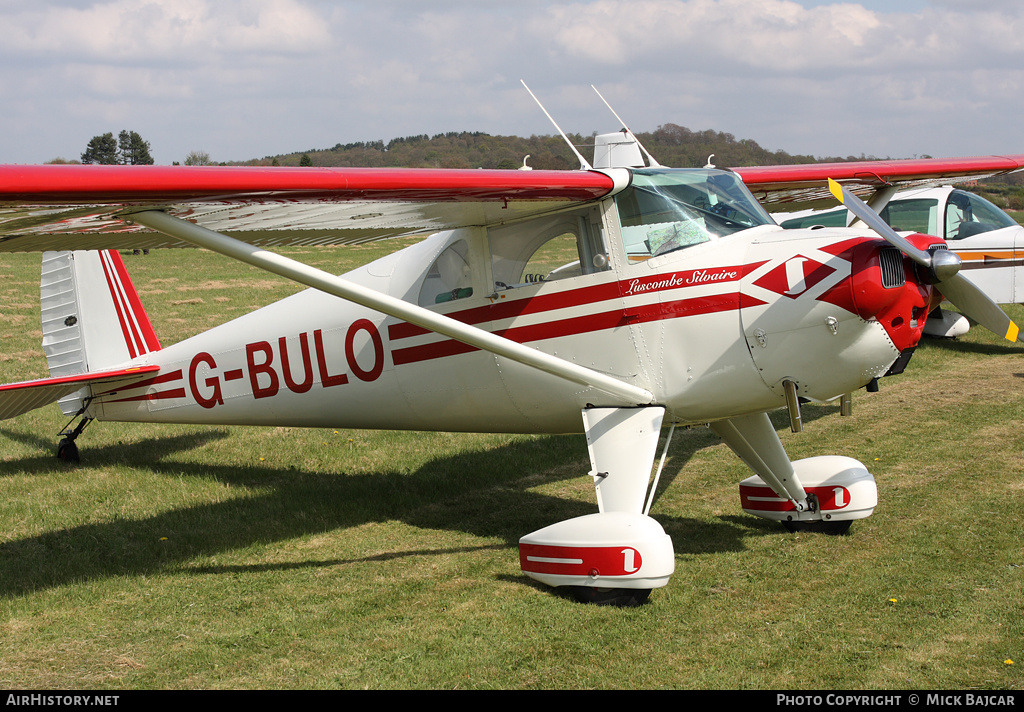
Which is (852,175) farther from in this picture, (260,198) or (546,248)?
(260,198)

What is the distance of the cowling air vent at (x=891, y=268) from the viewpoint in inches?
192

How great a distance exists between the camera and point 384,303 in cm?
525

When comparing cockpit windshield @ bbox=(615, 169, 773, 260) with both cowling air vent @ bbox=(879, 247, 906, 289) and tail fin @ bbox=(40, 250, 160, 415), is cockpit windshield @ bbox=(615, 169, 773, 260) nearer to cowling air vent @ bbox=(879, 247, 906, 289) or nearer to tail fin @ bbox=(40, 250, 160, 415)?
cowling air vent @ bbox=(879, 247, 906, 289)

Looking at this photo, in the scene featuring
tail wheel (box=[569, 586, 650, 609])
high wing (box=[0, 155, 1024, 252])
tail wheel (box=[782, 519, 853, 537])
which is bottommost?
tail wheel (box=[782, 519, 853, 537])

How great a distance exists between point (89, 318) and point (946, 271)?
7.40m

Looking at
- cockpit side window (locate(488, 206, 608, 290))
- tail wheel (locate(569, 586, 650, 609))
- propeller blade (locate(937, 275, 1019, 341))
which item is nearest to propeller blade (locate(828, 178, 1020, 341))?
propeller blade (locate(937, 275, 1019, 341))

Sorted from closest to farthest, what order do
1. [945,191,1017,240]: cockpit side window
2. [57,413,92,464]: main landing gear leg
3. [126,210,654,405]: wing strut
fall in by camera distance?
[126,210,654,405]: wing strut → [57,413,92,464]: main landing gear leg → [945,191,1017,240]: cockpit side window

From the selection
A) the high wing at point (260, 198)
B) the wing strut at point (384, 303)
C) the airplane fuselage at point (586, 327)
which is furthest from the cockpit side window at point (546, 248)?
the wing strut at point (384, 303)

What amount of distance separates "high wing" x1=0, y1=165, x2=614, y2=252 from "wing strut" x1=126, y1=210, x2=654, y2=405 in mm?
154

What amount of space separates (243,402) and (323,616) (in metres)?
2.82

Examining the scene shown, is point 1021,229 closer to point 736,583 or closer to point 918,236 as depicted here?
point 918,236

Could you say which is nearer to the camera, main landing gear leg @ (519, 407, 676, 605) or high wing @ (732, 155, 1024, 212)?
main landing gear leg @ (519, 407, 676, 605)

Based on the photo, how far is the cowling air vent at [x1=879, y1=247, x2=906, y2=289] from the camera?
4887 millimetres

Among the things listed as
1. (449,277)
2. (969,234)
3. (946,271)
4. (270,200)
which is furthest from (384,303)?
(969,234)
